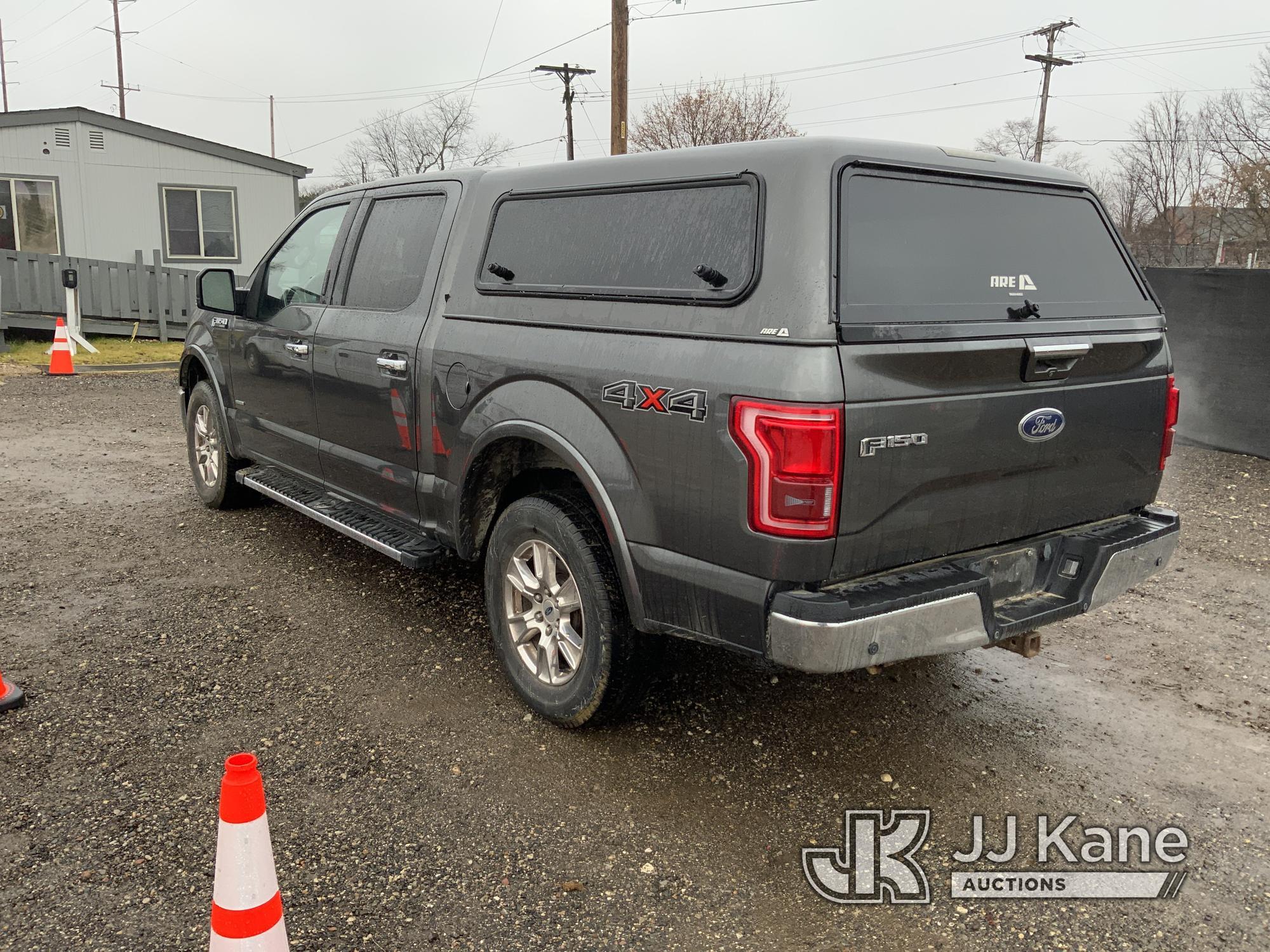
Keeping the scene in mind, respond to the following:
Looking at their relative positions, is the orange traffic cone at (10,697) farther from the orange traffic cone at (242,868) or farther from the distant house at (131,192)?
the distant house at (131,192)

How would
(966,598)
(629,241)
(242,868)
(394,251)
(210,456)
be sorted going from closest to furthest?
1. (242,868)
2. (966,598)
3. (629,241)
4. (394,251)
5. (210,456)

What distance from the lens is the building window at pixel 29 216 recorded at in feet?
52.7

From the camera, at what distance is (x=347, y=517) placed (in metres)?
4.68

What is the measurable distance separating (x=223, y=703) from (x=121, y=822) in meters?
0.83

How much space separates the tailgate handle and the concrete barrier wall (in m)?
6.55

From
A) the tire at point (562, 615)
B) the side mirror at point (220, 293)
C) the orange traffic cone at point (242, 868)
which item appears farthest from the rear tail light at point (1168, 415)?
the side mirror at point (220, 293)

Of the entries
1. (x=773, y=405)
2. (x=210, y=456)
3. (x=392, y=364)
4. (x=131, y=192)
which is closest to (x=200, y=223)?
(x=131, y=192)

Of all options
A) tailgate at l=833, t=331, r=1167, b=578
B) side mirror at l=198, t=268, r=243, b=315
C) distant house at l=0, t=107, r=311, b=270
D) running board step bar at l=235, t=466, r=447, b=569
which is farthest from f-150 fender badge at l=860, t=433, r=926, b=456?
distant house at l=0, t=107, r=311, b=270

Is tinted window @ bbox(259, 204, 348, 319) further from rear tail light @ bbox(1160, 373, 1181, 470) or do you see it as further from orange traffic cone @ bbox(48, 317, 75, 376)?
orange traffic cone @ bbox(48, 317, 75, 376)

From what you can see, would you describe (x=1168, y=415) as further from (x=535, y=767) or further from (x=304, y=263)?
(x=304, y=263)

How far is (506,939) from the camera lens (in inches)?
99.1

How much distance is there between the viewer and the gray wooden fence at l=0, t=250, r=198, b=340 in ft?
48.2

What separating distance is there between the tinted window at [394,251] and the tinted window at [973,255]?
205cm

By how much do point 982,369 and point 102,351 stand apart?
1530cm
